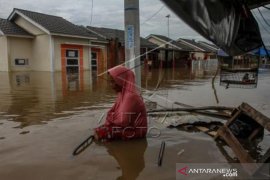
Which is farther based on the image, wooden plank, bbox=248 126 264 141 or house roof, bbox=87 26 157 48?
house roof, bbox=87 26 157 48

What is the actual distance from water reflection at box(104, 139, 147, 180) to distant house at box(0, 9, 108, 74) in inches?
716

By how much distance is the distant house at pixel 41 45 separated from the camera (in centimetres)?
2119

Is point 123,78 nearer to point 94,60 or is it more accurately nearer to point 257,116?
point 257,116

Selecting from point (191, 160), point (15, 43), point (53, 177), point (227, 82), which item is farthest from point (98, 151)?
point (15, 43)

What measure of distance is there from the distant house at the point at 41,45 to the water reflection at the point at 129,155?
1818cm

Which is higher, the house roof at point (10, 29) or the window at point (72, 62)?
the house roof at point (10, 29)

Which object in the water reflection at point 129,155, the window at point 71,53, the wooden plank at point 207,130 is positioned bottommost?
the water reflection at point 129,155

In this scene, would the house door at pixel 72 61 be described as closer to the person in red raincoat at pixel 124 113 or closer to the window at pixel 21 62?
the window at pixel 21 62

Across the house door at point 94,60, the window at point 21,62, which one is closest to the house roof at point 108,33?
the house door at point 94,60

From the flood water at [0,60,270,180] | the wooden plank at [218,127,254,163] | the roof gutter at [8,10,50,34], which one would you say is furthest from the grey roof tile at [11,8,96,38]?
the wooden plank at [218,127,254,163]

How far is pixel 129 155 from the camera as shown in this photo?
3984 millimetres

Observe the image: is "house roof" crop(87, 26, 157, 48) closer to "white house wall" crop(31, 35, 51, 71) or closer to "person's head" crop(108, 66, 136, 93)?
"white house wall" crop(31, 35, 51, 71)

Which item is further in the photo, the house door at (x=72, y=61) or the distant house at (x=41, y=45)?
the house door at (x=72, y=61)

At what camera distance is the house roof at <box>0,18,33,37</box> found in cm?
2081
